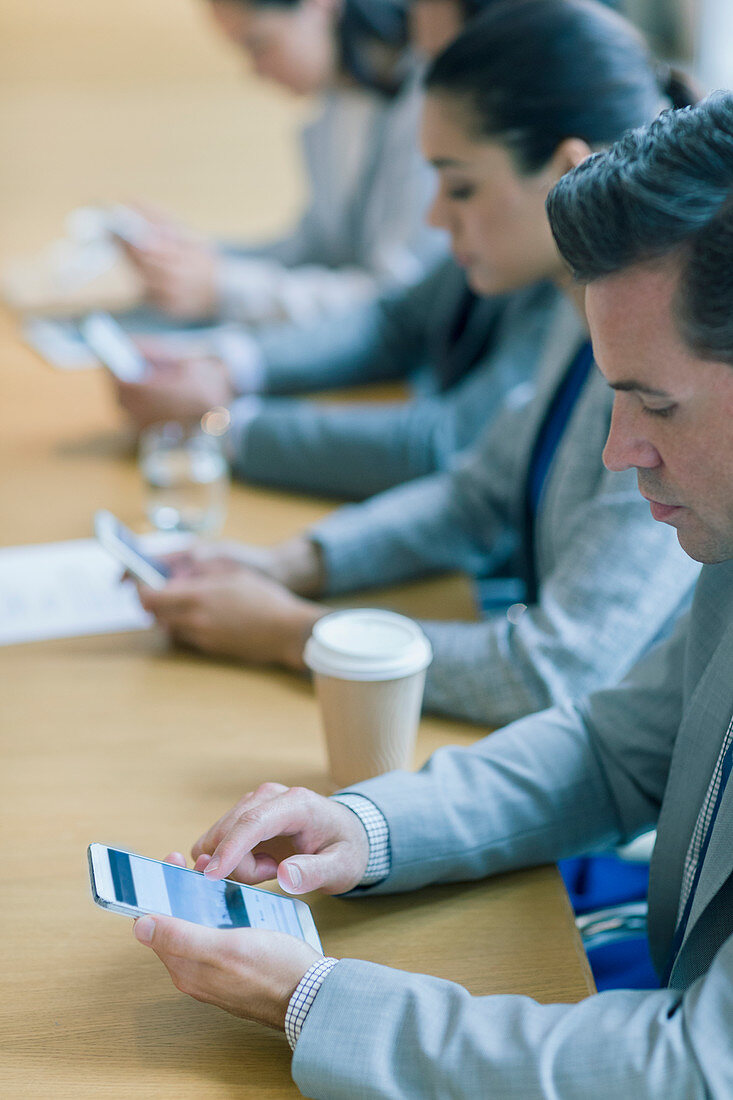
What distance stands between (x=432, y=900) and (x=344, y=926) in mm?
75

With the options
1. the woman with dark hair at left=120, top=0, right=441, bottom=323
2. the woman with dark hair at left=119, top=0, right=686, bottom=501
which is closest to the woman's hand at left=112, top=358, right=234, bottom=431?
the woman with dark hair at left=119, top=0, right=686, bottom=501

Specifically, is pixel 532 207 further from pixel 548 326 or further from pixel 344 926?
pixel 344 926

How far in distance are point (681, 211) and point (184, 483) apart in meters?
1.00

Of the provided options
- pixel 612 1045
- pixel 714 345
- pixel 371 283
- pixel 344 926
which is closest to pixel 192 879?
pixel 344 926

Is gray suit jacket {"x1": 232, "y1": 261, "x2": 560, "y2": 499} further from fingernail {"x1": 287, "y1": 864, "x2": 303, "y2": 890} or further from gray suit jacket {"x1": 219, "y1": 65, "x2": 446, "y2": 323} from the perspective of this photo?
fingernail {"x1": 287, "y1": 864, "x2": 303, "y2": 890}

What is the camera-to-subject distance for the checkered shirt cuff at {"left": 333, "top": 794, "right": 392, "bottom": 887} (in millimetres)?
833

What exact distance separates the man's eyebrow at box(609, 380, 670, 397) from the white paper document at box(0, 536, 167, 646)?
699mm

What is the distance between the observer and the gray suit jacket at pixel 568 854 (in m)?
0.64

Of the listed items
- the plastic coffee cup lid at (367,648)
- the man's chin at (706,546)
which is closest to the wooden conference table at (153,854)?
the plastic coffee cup lid at (367,648)

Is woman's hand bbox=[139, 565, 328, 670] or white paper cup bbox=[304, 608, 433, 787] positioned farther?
woman's hand bbox=[139, 565, 328, 670]

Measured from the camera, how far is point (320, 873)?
31.3 inches

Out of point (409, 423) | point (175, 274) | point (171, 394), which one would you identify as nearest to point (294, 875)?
point (409, 423)

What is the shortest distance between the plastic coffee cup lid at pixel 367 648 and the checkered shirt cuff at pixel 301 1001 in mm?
280

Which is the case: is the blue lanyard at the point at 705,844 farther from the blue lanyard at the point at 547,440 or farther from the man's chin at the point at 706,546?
the blue lanyard at the point at 547,440
